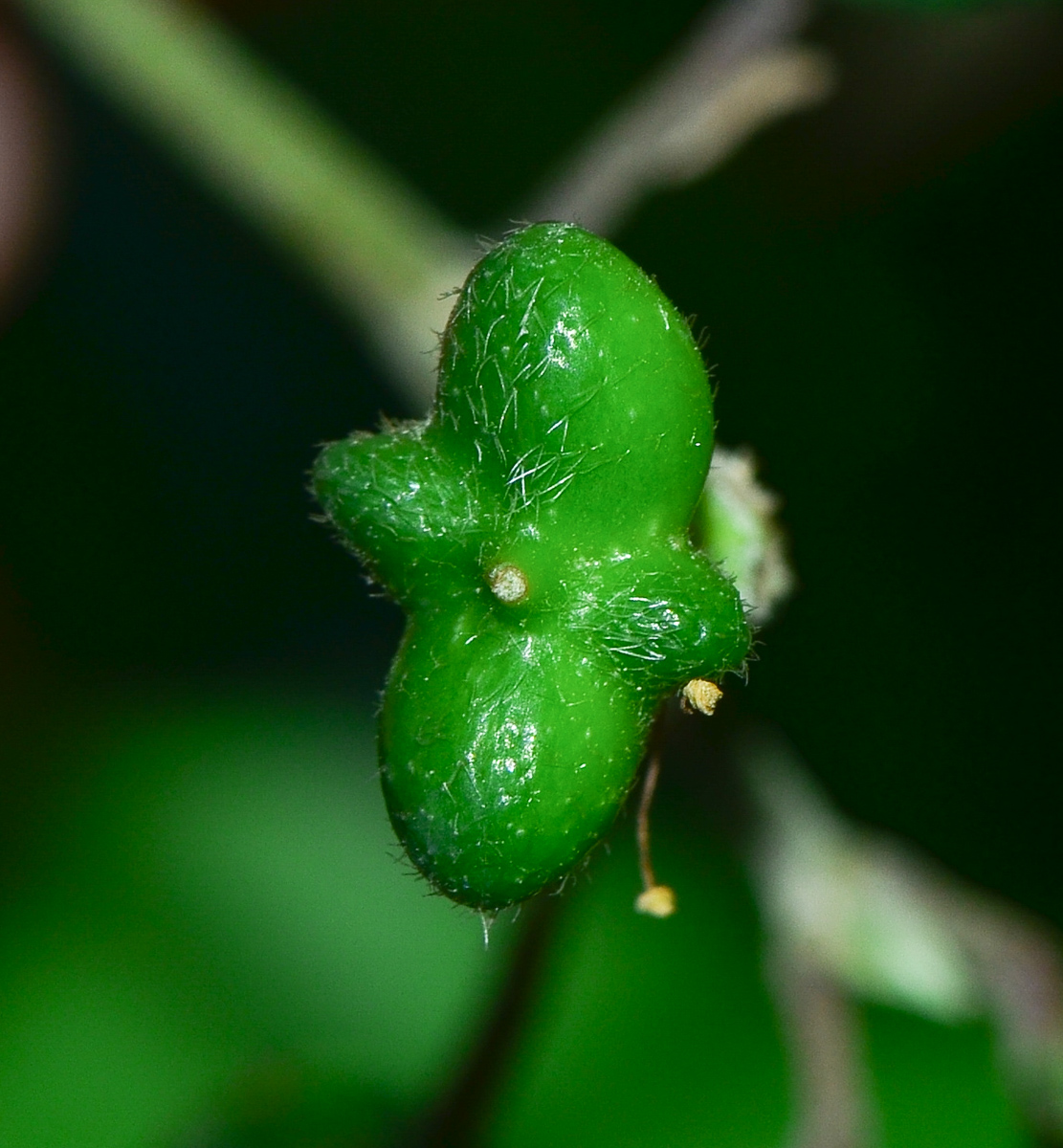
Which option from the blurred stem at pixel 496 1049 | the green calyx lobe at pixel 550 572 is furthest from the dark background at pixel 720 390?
the green calyx lobe at pixel 550 572

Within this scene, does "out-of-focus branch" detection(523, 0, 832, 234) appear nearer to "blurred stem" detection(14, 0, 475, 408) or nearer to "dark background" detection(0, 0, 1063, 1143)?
"blurred stem" detection(14, 0, 475, 408)

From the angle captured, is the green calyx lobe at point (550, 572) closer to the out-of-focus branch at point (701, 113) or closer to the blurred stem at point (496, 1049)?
the blurred stem at point (496, 1049)

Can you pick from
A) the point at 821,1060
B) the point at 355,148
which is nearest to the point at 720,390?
the point at 355,148

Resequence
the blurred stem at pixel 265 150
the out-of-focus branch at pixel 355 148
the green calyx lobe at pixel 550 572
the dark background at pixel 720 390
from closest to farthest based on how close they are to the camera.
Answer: the green calyx lobe at pixel 550 572 < the out-of-focus branch at pixel 355 148 < the blurred stem at pixel 265 150 < the dark background at pixel 720 390

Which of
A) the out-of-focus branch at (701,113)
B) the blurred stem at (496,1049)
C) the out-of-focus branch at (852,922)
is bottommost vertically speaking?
the blurred stem at (496,1049)

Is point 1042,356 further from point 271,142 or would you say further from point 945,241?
point 271,142

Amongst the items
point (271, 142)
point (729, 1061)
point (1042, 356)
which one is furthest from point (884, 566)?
point (271, 142)

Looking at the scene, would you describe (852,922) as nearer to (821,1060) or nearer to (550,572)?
(821,1060)

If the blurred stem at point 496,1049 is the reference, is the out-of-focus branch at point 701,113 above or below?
above
